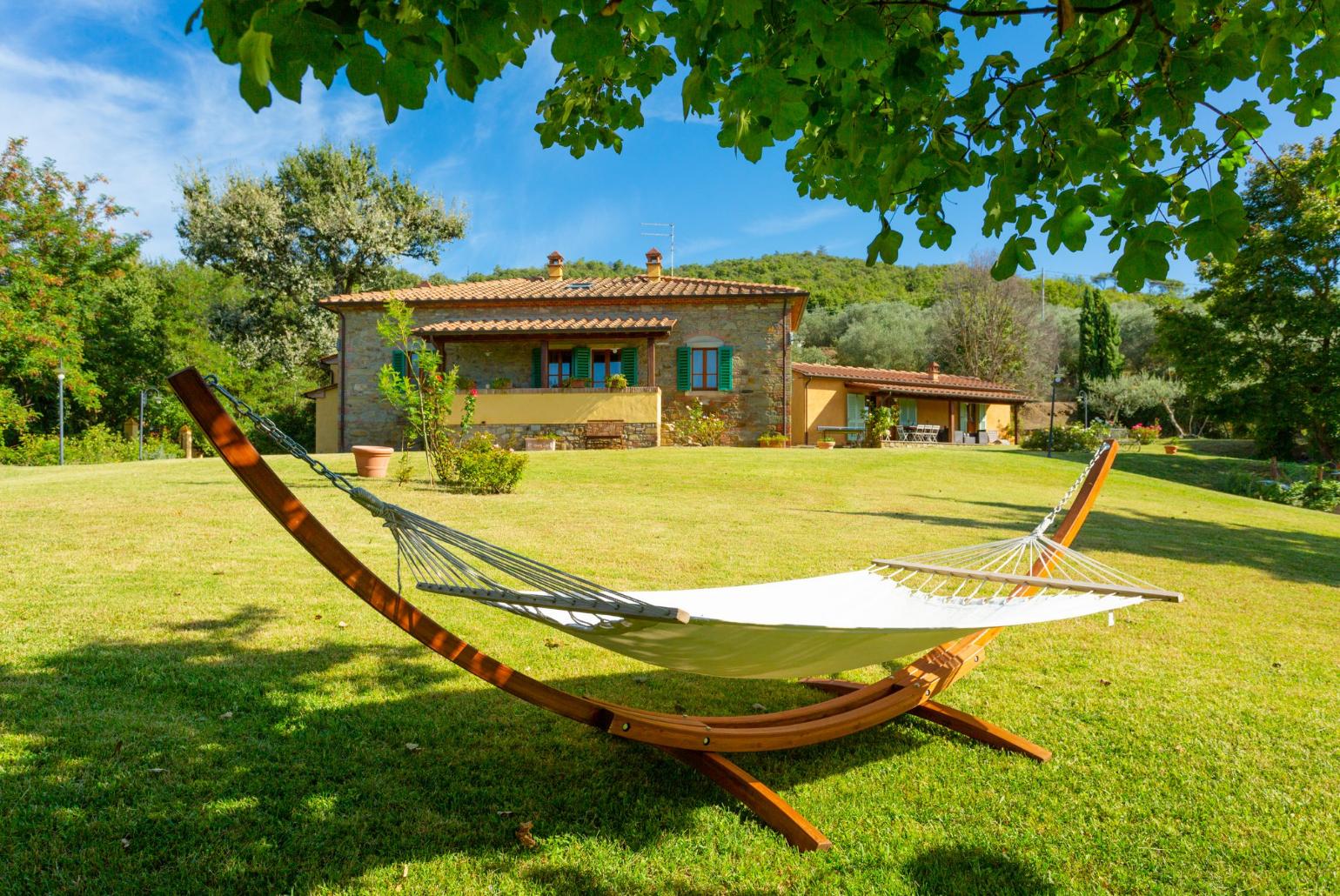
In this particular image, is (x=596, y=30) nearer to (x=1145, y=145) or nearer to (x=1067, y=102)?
(x=1067, y=102)

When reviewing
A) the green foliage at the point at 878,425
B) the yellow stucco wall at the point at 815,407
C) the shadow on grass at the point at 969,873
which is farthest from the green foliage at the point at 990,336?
the shadow on grass at the point at 969,873

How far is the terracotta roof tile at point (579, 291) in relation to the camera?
16.4 metres

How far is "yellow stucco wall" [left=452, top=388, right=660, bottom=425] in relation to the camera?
48.7ft

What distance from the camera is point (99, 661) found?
2936mm

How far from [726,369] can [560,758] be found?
14391 mm

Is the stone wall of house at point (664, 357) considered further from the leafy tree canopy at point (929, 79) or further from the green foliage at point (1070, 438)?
the leafy tree canopy at point (929, 79)

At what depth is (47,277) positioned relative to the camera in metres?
17.4

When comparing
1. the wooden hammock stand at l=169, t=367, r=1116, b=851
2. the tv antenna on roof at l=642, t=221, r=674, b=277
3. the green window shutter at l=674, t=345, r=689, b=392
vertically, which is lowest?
the wooden hammock stand at l=169, t=367, r=1116, b=851

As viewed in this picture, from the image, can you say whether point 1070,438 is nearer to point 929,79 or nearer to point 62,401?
point 929,79

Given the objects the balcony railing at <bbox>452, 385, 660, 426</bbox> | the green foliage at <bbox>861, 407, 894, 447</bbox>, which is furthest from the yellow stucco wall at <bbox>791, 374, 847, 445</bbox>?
the balcony railing at <bbox>452, 385, 660, 426</bbox>

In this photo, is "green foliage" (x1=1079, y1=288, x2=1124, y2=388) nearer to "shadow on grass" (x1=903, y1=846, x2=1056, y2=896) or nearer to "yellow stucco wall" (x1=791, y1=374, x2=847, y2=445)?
"yellow stucco wall" (x1=791, y1=374, x2=847, y2=445)

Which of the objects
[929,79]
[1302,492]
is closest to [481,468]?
[929,79]

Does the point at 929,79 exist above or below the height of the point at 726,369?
below

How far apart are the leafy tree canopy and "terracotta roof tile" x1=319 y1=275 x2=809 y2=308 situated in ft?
44.4
